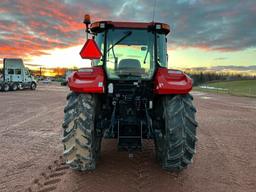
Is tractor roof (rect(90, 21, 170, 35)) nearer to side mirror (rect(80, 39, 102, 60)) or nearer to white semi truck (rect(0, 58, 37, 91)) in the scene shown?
side mirror (rect(80, 39, 102, 60))

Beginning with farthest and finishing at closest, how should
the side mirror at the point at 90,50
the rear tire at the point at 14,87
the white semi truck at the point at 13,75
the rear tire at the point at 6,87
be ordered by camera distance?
the rear tire at the point at 14,87
the white semi truck at the point at 13,75
the rear tire at the point at 6,87
the side mirror at the point at 90,50

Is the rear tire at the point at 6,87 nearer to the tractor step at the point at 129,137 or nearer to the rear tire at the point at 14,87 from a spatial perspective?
the rear tire at the point at 14,87

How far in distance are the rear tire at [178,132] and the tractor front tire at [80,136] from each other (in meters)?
1.12

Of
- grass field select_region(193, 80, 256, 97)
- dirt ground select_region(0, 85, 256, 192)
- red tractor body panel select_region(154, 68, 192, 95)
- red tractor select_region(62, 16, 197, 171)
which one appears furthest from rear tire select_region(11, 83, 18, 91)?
red tractor body panel select_region(154, 68, 192, 95)

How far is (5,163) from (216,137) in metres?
5.24

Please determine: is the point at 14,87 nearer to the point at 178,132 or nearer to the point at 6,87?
the point at 6,87

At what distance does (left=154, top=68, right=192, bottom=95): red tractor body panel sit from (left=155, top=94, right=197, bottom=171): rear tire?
0.20 meters

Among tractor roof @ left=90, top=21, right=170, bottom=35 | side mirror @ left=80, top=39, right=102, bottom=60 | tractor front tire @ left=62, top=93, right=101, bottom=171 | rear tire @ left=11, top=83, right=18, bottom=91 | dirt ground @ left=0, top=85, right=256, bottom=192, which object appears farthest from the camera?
rear tire @ left=11, top=83, right=18, bottom=91

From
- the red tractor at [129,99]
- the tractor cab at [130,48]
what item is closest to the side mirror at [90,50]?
the red tractor at [129,99]

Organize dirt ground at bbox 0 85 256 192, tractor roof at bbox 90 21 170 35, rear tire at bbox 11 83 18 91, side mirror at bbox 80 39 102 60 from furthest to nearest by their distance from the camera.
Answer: rear tire at bbox 11 83 18 91 < tractor roof at bbox 90 21 170 35 < side mirror at bbox 80 39 102 60 < dirt ground at bbox 0 85 256 192

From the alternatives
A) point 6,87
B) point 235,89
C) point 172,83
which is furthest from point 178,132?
point 235,89

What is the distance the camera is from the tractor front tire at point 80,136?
431cm

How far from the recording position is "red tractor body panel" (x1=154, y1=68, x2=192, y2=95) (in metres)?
4.36

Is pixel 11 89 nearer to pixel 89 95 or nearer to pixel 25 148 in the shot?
pixel 25 148
